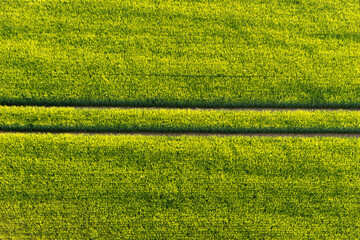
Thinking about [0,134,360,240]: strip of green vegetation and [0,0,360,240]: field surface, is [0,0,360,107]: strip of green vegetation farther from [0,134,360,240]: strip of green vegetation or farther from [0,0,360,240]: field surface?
[0,134,360,240]: strip of green vegetation

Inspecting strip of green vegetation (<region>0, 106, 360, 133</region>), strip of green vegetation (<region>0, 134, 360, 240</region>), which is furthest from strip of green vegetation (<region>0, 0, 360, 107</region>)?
strip of green vegetation (<region>0, 134, 360, 240</region>)

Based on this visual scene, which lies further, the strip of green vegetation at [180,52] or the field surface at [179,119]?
the strip of green vegetation at [180,52]

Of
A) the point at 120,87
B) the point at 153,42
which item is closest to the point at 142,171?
the point at 120,87

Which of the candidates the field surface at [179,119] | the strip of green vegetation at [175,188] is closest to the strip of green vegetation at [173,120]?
the field surface at [179,119]

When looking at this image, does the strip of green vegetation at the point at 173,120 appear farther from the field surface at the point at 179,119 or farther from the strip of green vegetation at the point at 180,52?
the strip of green vegetation at the point at 180,52

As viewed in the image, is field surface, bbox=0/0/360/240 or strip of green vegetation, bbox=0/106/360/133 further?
strip of green vegetation, bbox=0/106/360/133

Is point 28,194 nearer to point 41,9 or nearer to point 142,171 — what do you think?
point 142,171
